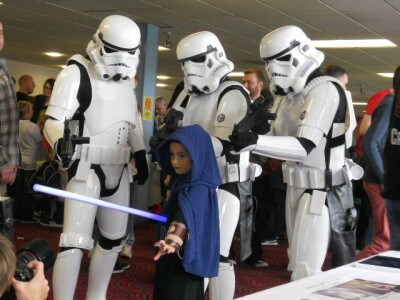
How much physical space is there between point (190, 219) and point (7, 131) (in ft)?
3.88

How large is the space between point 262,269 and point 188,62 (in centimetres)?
263

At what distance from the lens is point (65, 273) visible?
3.49m

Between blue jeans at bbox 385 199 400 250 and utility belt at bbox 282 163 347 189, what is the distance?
473 mm

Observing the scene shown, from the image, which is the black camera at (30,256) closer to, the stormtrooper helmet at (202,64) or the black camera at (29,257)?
the black camera at (29,257)

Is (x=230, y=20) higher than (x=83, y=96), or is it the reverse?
(x=230, y=20)

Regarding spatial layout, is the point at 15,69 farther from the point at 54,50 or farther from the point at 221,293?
the point at 221,293

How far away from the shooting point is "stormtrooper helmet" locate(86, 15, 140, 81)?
3539mm

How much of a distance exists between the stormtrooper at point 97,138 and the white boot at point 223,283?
623mm

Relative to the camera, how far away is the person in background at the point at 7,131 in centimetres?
326

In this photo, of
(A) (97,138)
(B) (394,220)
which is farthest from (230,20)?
(B) (394,220)

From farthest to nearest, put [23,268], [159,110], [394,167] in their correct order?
[159,110]
[394,167]
[23,268]

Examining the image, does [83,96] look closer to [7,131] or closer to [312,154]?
[7,131]

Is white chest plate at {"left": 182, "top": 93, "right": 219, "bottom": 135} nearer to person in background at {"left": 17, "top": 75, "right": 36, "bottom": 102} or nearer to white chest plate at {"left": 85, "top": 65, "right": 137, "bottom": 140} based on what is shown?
white chest plate at {"left": 85, "top": 65, "right": 137, "bottom": 140}

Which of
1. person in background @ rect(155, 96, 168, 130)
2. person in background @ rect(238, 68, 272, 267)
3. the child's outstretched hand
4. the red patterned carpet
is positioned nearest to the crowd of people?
the child's outstretched hand
